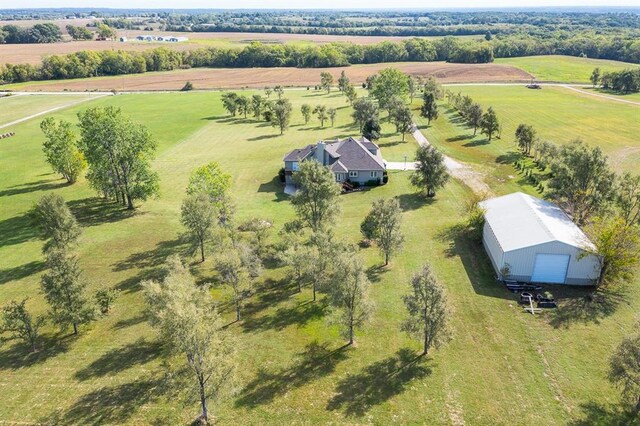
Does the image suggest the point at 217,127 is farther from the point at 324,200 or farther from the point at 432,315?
the point at 432,315

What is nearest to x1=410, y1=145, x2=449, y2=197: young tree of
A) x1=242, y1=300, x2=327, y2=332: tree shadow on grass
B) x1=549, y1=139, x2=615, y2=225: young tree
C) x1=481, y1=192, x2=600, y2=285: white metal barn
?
x1=549, y1=139, x2=615, y2=225: young tree

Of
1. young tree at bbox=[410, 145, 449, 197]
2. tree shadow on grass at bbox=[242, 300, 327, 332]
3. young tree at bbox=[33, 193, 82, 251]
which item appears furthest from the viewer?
young tree at bbox=[410, 145, 449, 197]

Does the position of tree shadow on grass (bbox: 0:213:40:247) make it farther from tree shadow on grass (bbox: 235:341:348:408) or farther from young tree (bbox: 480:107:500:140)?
young tree (bbox: 480:107:500:140)

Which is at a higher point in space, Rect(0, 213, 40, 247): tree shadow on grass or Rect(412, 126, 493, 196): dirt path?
Rect(412, 126, 493, 196): dirt path

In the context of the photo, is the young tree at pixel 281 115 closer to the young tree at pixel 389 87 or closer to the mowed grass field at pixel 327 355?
the young tree at pixel 389 87

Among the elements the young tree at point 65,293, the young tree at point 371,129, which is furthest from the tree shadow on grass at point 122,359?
the young tree at point 371,129

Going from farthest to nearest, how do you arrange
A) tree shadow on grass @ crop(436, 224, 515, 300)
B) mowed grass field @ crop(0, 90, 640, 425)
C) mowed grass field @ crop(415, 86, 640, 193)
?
mowed grass field @ crop(415, 86, 640, 193) → tree shadow on grass @ crop(436, 224, 515, 300) → mowed grass field @ crop(0, 90, 640, 425)

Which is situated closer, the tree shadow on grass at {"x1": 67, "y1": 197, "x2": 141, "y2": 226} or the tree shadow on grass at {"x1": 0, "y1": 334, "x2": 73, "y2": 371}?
the tree shadow on grass at {"x1": 0, "y1": 334, "x2": 73, "y2": 371}

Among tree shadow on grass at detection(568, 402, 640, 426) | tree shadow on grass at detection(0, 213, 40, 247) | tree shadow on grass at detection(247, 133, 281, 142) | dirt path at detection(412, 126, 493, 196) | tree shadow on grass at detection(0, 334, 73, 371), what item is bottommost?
tree shadow on grass at detection(0, 334, 73, 371)
